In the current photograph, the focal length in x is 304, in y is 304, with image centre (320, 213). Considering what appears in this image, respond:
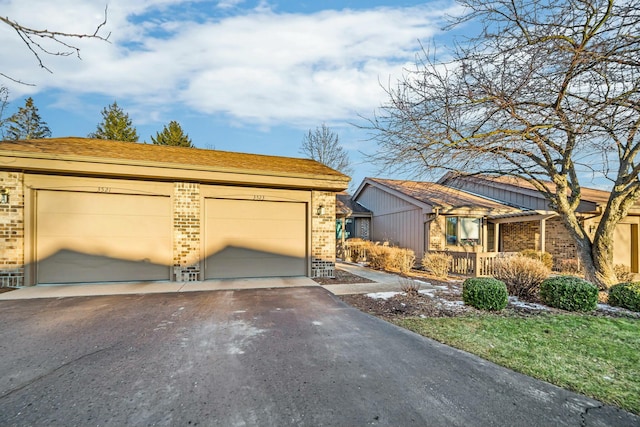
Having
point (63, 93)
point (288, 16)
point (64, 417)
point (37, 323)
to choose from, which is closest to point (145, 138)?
point (63, 93)

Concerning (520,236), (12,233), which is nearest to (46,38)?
(12,233)

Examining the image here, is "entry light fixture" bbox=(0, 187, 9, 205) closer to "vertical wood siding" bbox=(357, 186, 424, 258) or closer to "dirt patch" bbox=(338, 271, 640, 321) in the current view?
"dirt patch" bbox=(338, 271, 640, 321)

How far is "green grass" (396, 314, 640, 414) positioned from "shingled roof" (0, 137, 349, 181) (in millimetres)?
5502

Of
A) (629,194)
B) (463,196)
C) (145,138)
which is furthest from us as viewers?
(145,138)

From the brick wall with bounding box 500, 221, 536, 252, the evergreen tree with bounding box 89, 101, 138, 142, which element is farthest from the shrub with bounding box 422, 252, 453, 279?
the evergreen tree with bounding box 89, 101, 138, 142

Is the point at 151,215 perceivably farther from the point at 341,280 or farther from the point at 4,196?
the point at 341,280

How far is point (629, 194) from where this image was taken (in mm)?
7555

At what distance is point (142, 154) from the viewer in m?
8.38

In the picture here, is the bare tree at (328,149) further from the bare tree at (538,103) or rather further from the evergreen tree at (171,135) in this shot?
the bare tree at (538,103)

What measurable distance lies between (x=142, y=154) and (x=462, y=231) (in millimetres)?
12617

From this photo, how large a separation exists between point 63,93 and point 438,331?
1092 cm

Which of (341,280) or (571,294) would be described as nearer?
(571,294)

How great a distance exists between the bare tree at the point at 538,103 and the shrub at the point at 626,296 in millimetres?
1880

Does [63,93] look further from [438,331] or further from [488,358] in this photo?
[488,358]
